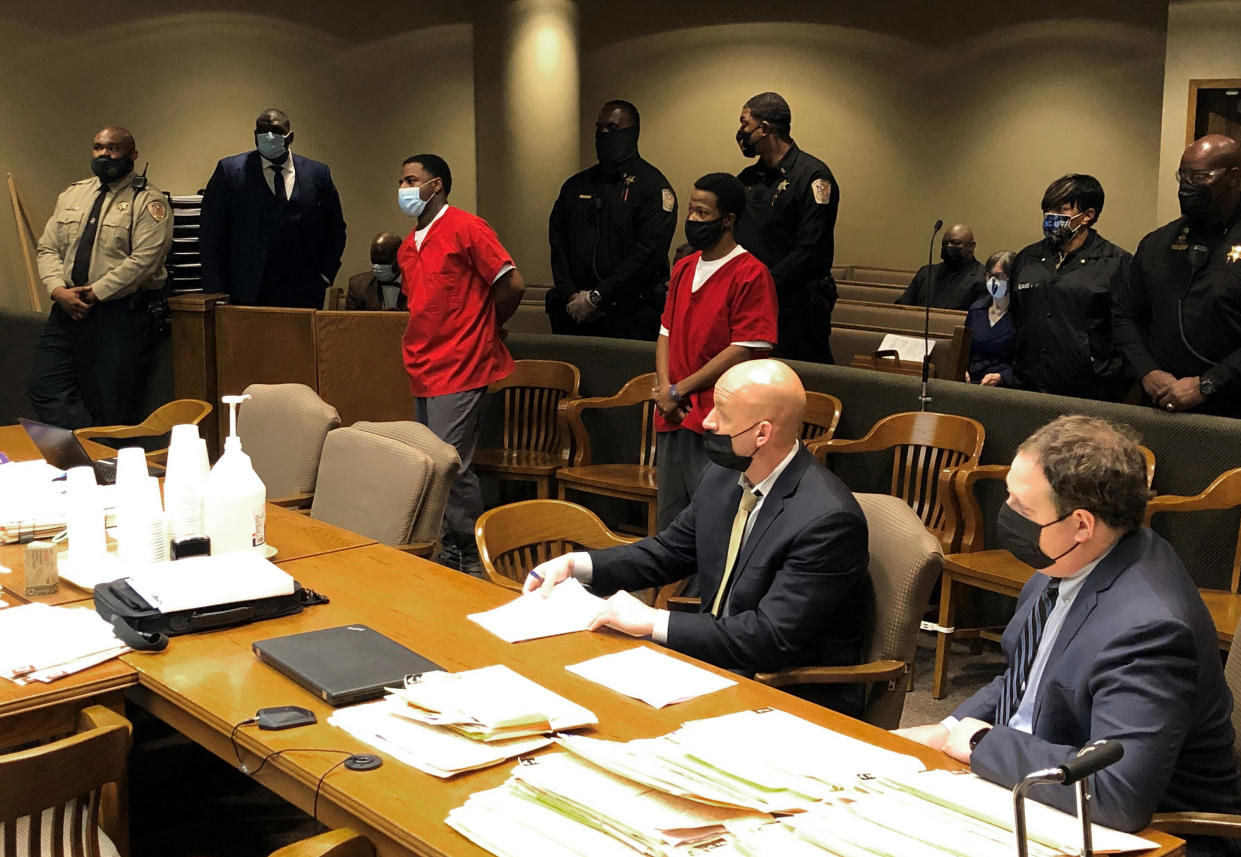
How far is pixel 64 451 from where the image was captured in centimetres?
345

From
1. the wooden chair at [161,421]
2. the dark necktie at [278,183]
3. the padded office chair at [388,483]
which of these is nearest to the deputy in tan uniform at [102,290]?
the dark necktie at [278,183]

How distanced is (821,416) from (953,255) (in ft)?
11.6

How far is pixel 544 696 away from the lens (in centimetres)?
213

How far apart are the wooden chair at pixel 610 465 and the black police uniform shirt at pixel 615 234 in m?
0.73

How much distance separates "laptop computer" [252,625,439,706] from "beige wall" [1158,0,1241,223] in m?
6.84

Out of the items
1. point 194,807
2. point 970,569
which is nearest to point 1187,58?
point 970,569

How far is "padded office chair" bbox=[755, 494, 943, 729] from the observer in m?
2.62

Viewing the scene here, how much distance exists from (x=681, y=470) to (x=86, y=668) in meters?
2.66

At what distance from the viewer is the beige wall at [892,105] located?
1062cm

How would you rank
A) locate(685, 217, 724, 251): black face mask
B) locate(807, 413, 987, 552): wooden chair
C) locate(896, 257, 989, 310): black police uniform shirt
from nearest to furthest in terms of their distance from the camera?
locate(685, 217, 724, 251): black face mask
locate(807, 413, 987, 552): wooden chair
locate(896, 257, 989, 310): black police uniform shirt

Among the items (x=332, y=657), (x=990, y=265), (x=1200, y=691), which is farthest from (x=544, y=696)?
(x=990, y=265)

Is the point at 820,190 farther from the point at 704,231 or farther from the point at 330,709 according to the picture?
the point at 330,709

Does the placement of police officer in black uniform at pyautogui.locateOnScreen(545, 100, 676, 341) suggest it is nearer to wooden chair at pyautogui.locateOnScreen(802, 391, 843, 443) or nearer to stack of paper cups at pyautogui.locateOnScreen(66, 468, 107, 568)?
wooden chair at pyautogui.locateOnScreen(802, 391, 843, 443)

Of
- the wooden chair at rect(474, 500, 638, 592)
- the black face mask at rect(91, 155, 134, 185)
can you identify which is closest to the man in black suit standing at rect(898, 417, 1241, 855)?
the wooden chair at rect(474, 500, 638, 592)
